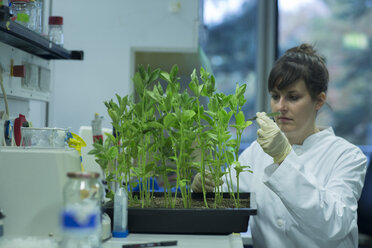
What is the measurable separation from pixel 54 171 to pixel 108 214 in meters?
0.21

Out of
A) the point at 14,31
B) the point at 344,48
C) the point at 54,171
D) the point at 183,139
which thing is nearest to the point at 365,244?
the point at 183,139

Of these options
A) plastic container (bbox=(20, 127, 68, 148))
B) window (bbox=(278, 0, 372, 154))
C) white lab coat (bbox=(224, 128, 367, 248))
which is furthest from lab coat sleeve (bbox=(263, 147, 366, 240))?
window (bbox=(278, 0, 372, 154))

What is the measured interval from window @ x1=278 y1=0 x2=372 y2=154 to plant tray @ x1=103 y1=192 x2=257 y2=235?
9.10 ft

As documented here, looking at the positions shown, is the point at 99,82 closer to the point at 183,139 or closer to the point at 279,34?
the point at 183,139

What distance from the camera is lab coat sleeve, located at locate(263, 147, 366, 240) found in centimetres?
132

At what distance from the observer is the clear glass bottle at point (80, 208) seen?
68cm

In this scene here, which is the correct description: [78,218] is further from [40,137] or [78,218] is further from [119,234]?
[40,137]

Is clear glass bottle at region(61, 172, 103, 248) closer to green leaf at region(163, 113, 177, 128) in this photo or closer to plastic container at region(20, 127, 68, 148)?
green leaf at region(163, 113, 177, 128)

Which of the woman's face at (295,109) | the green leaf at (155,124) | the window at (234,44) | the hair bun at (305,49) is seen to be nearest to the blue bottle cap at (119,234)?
the green leaf at (155,124)

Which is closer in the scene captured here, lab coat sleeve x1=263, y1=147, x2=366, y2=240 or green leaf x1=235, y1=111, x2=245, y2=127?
green leaf x1=235, y1=111, x2=245, y2=127

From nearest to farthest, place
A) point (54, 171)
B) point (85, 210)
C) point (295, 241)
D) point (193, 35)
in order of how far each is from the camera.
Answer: point (85, 210), point (54, 171), point (295, 241), point (193, 35)

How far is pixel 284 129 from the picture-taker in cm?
173

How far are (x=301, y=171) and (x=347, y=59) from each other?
2.63 m

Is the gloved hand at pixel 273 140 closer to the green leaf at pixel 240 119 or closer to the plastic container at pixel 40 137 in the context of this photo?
the green leaf at pixel 240 119
